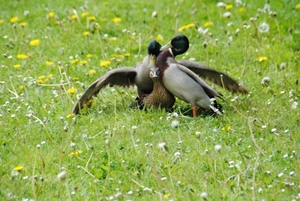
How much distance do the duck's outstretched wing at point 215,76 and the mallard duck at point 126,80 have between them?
1.00ft

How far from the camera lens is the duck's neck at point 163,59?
646 cm

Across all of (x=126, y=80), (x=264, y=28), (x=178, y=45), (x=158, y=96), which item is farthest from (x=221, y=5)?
(x=158, y=96)

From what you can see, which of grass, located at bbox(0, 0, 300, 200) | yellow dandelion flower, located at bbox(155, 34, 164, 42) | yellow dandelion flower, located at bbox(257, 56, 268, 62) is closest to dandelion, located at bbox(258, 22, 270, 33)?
grass, located at bbox(0, 0, 300, 200)

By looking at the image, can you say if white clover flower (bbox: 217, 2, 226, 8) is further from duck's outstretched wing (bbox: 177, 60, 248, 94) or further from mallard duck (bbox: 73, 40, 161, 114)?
mallard duck (bbox: 73, 40, 161, 114)

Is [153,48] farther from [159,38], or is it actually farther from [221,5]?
[221,5]

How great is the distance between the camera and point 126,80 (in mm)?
6750

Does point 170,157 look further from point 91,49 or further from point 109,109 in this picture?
point 91,49

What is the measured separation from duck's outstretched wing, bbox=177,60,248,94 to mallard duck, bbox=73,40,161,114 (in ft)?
1.00

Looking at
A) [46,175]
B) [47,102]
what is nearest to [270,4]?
[47,102]

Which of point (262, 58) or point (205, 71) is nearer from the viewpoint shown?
point (205, 71)

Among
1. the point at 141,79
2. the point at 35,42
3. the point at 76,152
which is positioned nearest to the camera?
the point at 76,152

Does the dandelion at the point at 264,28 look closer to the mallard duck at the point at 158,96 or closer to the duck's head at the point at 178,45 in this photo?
the duck's head at the point at 178,45

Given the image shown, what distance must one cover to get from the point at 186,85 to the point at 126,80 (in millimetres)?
651

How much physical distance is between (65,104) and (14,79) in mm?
967
